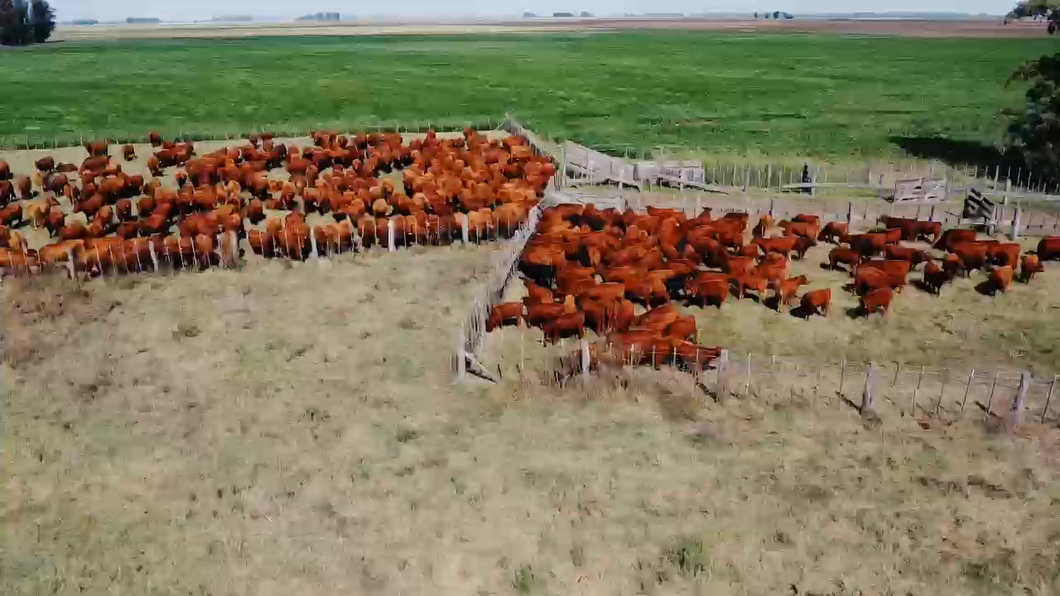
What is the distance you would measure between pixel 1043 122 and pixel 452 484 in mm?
25184

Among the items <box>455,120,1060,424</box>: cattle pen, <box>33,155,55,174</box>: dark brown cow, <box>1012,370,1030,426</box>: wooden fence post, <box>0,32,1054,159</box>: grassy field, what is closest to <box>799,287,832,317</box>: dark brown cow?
<box>455,120,1060,424</box>: cattle pen

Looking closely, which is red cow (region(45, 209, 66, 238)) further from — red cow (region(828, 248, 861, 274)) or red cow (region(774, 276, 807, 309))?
red cow (region(828, 248, 861, 274))

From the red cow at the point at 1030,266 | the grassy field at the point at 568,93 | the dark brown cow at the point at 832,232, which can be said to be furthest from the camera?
the grassy field at the point at 568,93

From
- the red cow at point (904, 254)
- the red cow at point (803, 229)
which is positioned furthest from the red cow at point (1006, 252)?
the red cow at point (803, 229)

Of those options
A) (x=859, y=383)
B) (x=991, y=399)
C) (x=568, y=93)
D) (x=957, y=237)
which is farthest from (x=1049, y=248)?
(x=568, y=93)

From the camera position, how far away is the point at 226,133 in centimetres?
3416

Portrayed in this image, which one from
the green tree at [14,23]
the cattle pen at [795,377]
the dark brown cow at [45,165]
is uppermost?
the green tree at [14,23]

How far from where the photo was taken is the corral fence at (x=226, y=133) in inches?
1220

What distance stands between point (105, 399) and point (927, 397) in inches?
502

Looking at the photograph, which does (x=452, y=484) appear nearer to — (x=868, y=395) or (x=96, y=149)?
(x=868, y=395)

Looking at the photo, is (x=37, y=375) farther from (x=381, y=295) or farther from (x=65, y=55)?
(x=65, y=55)

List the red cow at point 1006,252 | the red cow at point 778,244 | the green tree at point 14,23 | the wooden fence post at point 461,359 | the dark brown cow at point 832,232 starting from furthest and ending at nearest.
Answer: the green tree at point 14,23
the dark brown cow at point 832,232
the red cow at point 778,244
the red cow at point 1006,252
the wooden fence post at point 461,359

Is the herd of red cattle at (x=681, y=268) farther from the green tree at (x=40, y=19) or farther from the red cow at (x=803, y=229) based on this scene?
the green tree at (x=40, y=19)

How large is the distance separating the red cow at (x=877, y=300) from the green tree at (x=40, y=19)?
402ft
